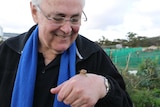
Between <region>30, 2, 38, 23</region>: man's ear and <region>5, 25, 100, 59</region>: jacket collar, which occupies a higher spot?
<region>30, 2, 38, 23</region>: man's ear

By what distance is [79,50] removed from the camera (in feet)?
6.69

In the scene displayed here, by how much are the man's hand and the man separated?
137 millimetres

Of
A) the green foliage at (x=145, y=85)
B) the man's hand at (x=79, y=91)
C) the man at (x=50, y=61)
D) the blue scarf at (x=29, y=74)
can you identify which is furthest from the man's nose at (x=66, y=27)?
the green foliage at (x=145, y=85)

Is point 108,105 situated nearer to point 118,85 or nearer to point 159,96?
point 118,85

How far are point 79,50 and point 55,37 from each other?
23 centimetres

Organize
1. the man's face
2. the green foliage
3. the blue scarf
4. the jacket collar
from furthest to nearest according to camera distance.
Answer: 1. the green foliage
2. the jacket collar
3. the blue scarf
4. the man's face

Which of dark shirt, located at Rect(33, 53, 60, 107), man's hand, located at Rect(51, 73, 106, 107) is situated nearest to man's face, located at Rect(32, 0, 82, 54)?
dark shirt, located at Rect(33, 53, 60, 107)

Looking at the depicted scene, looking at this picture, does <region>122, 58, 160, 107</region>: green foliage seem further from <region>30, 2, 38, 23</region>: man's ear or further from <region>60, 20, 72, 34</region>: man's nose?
<region>60, 20, 72, 34</region>: man's nose

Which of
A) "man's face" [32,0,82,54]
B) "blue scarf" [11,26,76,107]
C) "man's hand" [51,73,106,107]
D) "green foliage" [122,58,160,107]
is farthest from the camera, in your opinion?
"green foliage" [122,58,160,107]

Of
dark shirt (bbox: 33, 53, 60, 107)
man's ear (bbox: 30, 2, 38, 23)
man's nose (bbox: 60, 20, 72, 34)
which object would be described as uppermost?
man's ear (bbox: 30, 2, 38, 23)

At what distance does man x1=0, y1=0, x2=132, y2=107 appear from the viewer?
1781 millimetres

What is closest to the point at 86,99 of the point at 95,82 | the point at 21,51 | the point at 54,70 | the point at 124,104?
the point at 95,82

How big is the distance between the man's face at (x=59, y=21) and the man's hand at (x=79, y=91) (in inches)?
16.0

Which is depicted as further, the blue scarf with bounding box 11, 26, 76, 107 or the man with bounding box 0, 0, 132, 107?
the blue scarf with bounding box 11, 26, 76, 107
